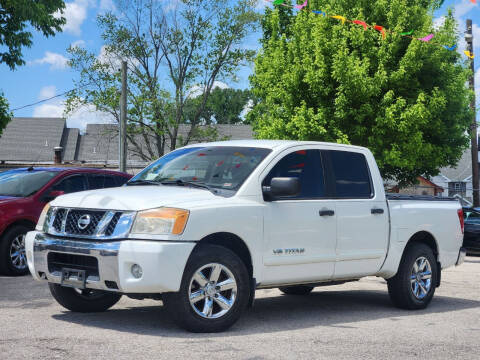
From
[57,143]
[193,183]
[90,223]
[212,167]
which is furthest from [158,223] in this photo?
[57,143]

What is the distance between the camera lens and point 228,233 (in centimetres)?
693

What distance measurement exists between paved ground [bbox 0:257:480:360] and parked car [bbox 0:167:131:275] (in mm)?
1868

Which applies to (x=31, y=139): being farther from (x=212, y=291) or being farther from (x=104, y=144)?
(x=212, y=291)

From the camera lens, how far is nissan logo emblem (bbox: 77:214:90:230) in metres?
6.68

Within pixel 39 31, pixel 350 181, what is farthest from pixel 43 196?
pixel 39 31

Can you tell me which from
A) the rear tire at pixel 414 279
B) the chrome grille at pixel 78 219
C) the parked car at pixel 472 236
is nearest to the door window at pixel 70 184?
the chrome grille at pixel 78 219

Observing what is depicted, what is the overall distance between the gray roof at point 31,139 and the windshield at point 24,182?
4216 centimetres

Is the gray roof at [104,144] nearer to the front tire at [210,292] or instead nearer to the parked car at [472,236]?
the parked car at [472,236]

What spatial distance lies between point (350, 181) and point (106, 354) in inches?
150

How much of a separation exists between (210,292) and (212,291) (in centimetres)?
2

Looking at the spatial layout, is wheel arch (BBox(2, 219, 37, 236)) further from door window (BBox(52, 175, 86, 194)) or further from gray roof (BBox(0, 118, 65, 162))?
gray roof (BBox(0, 118, 65, 162))

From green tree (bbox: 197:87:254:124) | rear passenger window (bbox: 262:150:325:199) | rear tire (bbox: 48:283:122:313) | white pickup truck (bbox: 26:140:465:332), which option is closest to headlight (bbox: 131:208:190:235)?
white pickup truck (bbox: 26:140:465:332)

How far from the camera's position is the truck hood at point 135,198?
6531mm

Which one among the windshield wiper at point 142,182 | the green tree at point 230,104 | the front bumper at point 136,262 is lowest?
the front bumper at point 136,262
